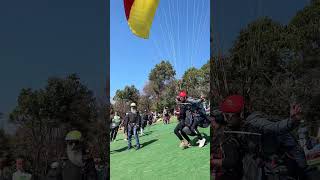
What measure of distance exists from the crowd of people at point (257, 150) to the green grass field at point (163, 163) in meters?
3.38

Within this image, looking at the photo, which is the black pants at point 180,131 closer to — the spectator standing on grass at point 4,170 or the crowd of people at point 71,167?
the crowd of people at point 71,167

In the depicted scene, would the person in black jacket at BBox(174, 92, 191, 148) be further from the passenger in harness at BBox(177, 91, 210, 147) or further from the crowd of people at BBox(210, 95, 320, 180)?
the crowd of people at BBox(210, 95, 320, 180)

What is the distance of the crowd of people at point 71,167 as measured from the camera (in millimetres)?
5625

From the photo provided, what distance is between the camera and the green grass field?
25.5ft

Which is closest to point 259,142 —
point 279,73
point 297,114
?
point 297,114

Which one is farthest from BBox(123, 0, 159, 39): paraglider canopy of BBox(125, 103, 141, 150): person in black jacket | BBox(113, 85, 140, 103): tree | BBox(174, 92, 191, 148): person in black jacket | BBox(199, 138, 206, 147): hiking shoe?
BBox(113, 85, 140, 103): tree

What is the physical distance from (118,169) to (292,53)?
23.7 ft

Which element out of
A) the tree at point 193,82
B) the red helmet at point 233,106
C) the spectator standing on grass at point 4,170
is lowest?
the spectator standing on grass at point 4,170

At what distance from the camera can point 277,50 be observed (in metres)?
13.3

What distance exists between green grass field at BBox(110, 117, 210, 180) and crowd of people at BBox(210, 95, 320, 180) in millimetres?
3385

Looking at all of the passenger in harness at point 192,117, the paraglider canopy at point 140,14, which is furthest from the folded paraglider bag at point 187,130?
the paraglider canopy at point 140,14

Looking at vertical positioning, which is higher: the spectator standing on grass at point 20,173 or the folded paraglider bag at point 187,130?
the folded paraglider bag at point 187,130

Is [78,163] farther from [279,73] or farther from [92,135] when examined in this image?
[279,73]

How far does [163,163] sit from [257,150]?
4.44m
